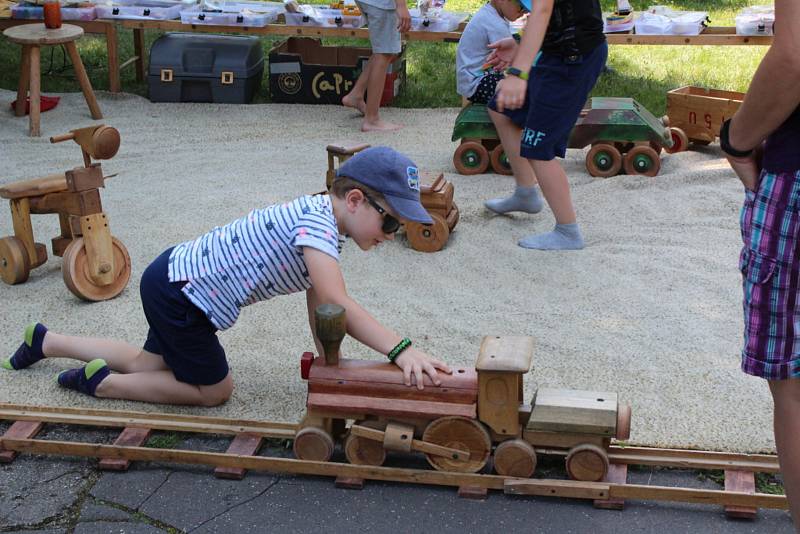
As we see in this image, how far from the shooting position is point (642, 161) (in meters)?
5.54

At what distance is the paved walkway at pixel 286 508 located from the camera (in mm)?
2605

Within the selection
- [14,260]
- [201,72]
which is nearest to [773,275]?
[14,260]

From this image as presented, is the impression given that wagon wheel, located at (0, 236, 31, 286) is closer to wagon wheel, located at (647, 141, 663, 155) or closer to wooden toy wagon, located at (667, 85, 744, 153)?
wagon wheel, located at (647, 141, 663, 155)

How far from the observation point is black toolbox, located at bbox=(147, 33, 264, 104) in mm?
7484

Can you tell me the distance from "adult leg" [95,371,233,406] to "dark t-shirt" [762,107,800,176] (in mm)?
1837

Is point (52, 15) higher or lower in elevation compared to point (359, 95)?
higher

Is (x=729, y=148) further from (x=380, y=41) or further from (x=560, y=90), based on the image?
(x=380, y=41)

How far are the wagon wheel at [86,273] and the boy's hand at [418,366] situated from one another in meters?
1.75

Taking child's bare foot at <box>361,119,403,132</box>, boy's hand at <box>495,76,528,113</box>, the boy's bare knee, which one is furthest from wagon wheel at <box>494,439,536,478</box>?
child's bare foot at <box>361,119,403,132</box>

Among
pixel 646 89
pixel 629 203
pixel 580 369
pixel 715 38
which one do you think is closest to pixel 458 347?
pixel 580 369

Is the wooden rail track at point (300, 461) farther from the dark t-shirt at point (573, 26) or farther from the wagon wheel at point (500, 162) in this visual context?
the wagon wheel at point (500, 162)

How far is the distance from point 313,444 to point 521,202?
8.01ft

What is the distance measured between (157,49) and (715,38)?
4.06 m

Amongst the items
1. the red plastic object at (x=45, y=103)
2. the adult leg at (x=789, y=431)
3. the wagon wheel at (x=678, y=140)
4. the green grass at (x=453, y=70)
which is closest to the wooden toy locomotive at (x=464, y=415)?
the adult leg at (x=789, y=431)
